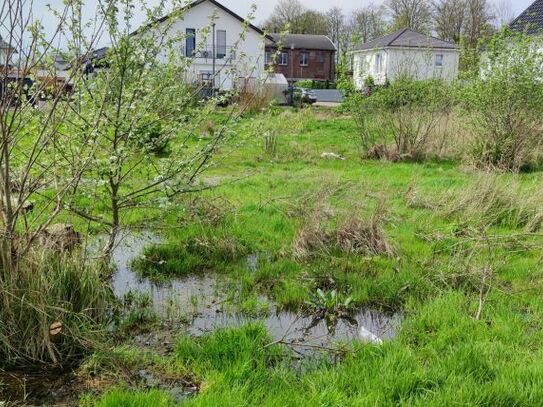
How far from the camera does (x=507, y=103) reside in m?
11.9

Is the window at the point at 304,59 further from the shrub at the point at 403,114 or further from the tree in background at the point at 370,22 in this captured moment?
the shrub at the point at 403,114

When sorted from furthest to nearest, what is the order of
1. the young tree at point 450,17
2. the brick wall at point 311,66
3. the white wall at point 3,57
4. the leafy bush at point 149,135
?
1. the brick wall at point 311,66
2. the young tree at point 450,17
3. the leafy bush at point 149,135
4. the white wall at point 3,57

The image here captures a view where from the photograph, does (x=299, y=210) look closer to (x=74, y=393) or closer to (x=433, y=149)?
(x=74, y=393)

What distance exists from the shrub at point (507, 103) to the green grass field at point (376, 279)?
2.33 metres

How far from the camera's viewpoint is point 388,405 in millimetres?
3291

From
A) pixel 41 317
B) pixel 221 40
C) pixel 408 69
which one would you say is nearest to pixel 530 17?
pixel 408 69

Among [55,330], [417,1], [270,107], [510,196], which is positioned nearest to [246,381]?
[55,330]

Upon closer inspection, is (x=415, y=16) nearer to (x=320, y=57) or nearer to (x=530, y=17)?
(x=320, y=57)

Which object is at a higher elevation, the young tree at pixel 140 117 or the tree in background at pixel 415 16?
the tree in background at pixel 415 16

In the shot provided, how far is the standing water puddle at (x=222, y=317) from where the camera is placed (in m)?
4.45

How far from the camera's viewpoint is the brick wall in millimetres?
63906

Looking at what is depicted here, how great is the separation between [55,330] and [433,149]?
38.7 feet

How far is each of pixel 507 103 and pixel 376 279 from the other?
824 centimetres

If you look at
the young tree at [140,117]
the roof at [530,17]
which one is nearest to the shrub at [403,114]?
the young tree at [140,117]
